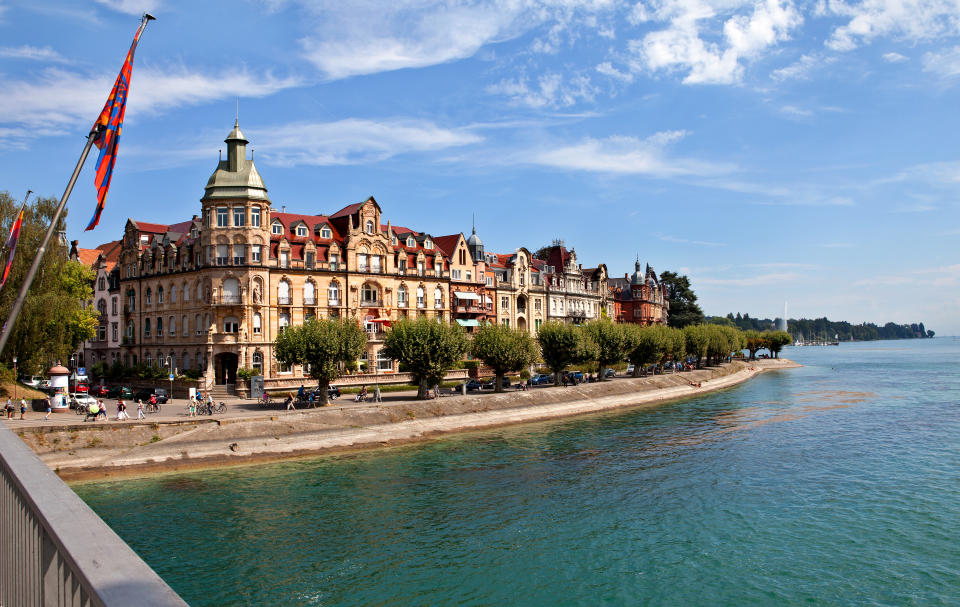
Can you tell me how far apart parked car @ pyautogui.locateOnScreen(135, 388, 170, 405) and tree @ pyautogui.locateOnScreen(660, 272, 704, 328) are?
13830 cm

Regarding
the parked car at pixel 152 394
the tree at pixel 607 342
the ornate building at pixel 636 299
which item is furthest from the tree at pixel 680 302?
the parked car at pixel 152 394

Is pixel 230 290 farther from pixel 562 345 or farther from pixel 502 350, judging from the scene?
pixel 562 345

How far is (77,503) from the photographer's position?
7.26 meters

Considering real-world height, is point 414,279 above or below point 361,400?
above

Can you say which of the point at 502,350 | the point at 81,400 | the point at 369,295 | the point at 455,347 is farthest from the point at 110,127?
the point at 369,295

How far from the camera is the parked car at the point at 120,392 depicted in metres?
70.9

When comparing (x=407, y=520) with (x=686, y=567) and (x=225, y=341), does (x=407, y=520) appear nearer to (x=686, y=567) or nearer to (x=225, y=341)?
(x=686, y=567)

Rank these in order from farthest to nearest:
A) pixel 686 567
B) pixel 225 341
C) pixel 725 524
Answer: pixel 225 341 < pixel 725 524 < pixel 686 567

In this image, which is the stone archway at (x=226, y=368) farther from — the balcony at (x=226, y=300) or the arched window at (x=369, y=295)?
the arched window at (x=369, y=295)

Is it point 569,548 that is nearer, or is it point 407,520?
point 569,548

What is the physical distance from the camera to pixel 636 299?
552ft

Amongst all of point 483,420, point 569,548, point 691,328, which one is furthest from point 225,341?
point 691,328

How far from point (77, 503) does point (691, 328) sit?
13377 cm

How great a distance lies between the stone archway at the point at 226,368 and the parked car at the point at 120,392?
8959 mm
